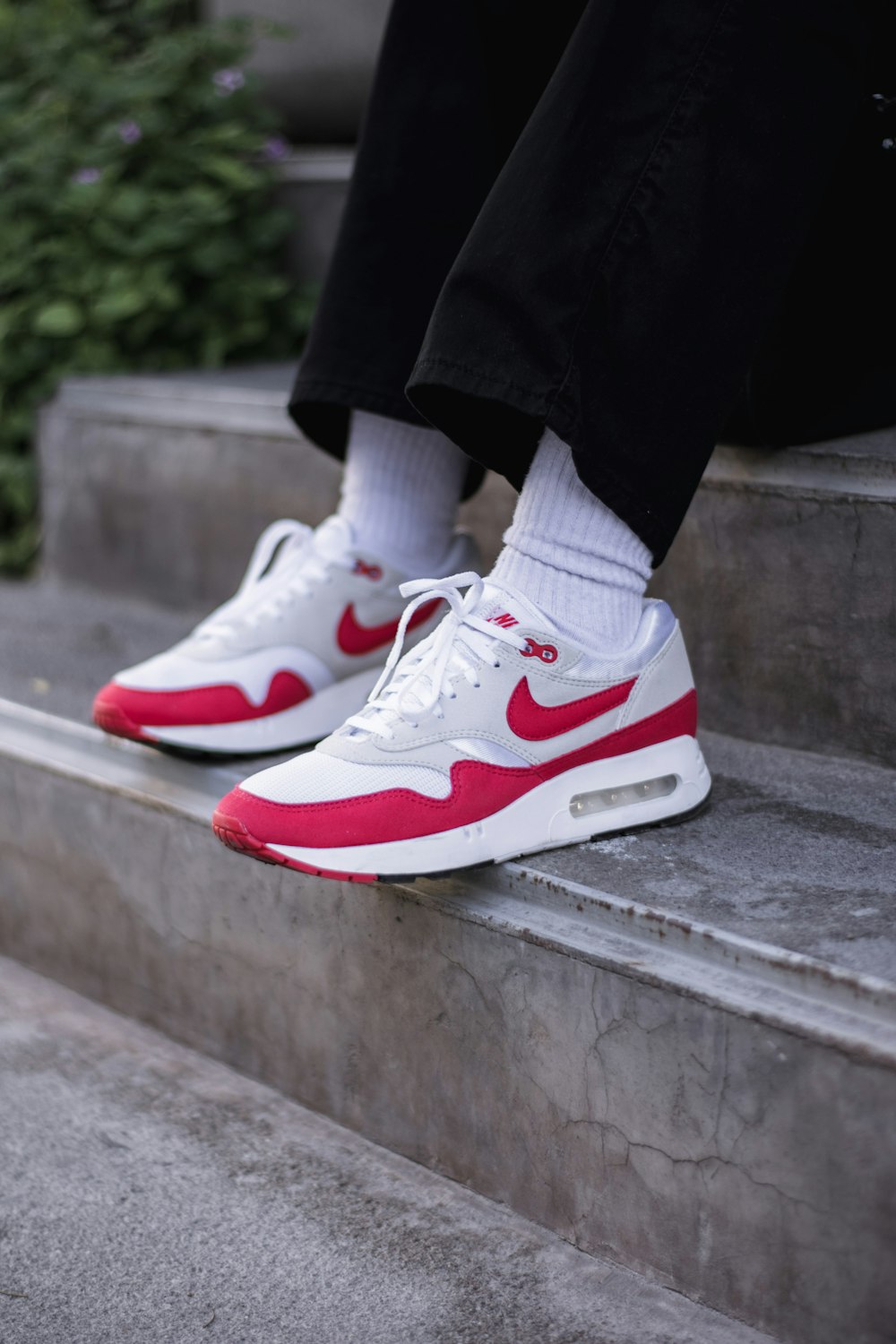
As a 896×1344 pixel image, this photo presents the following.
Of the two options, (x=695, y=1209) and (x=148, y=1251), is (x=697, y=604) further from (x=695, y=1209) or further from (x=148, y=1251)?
(x=148, y=1251)

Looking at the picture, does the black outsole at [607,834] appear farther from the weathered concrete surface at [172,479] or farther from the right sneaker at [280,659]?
the weathered concrete surface at [172,479]

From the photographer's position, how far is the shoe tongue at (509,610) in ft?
3.02

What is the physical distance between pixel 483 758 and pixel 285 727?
296mm

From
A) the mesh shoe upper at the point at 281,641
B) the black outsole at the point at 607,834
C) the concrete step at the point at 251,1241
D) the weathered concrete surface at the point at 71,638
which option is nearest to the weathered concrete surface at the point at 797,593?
the black outsole at the point at 607,834

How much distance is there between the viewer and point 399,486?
46.3 inches

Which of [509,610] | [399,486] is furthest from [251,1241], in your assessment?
[399,486]

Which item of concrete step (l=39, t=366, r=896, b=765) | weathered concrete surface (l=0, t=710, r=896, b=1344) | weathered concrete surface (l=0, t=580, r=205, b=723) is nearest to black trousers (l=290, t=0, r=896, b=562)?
concrete step (l=39, t=366, r=896, b=765)

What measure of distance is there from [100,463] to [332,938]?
1.02m

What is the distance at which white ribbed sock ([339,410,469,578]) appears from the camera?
1.17 metres

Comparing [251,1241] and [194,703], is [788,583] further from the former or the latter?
[251,1241]

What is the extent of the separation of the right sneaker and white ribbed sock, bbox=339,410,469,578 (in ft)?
0.06

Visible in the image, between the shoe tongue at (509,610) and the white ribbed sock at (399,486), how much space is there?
0.27 meters

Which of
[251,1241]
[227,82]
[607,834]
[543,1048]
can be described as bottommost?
[251,1241]

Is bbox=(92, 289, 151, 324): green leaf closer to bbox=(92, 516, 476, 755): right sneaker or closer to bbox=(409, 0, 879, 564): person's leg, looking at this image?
bbox=(92, 516, 476, 755): right sneaker
